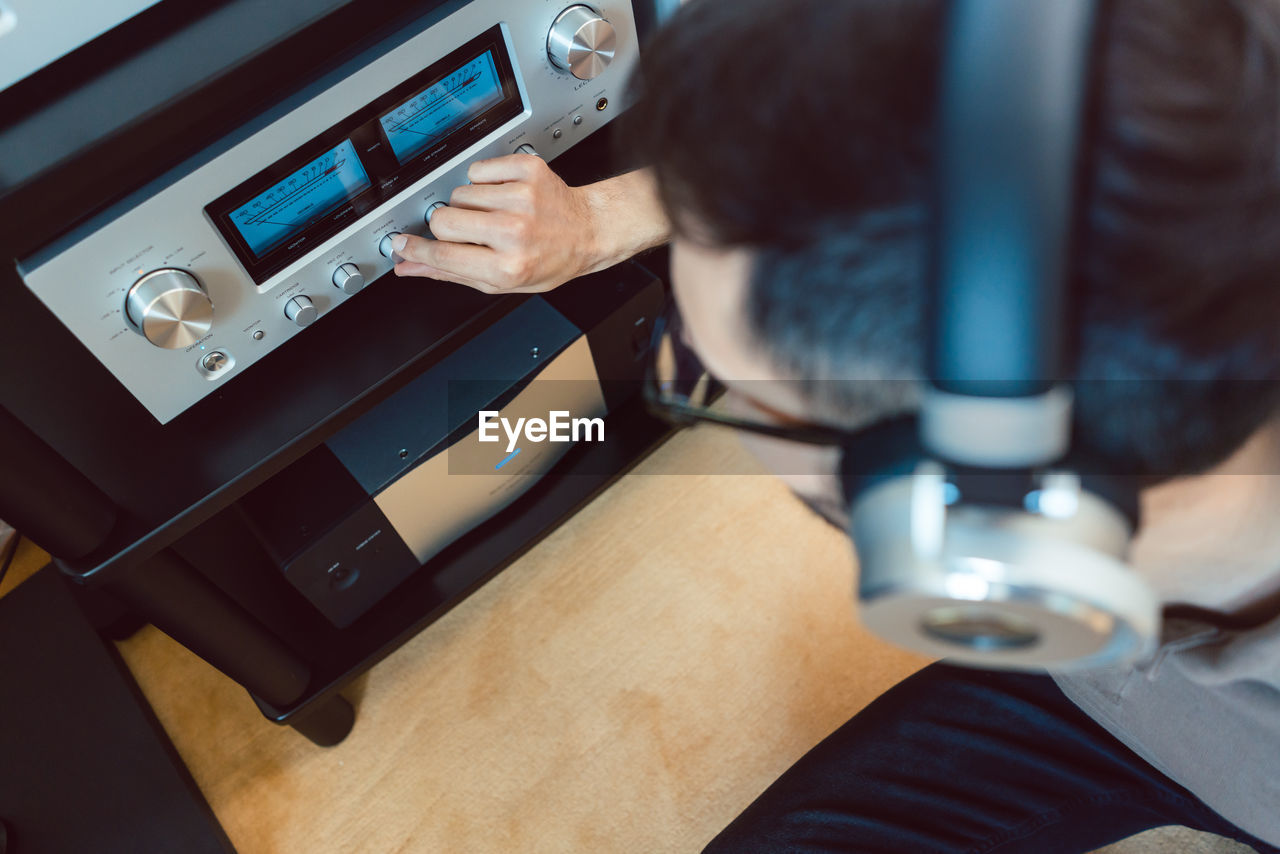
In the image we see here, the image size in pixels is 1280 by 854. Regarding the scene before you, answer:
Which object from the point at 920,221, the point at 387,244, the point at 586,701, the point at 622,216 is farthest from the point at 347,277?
the point at 586,701

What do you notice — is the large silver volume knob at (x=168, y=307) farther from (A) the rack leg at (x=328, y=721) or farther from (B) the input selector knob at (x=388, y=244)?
(A) the rack leg at (x=328, y=721)

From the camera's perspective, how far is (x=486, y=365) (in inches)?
34.4

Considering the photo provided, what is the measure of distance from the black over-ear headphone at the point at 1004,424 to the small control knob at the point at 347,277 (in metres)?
0.43

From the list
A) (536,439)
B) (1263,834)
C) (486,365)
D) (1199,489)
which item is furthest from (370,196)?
(1263,834)

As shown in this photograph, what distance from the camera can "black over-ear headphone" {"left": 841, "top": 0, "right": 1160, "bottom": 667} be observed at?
262 mm

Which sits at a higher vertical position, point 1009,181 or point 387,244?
point 1009,181

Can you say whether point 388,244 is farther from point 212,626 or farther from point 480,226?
point 212,626

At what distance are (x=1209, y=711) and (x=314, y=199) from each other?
0.67m

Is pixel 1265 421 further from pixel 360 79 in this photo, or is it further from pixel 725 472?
pixel 725 472

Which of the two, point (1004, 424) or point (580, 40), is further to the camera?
point (580, 40)

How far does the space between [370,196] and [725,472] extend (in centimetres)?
64

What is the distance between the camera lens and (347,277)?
64 cm

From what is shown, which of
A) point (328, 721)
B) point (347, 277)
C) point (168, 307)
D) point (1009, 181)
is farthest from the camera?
point (328, 721)

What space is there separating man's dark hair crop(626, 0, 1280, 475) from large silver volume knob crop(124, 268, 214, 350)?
34cm
